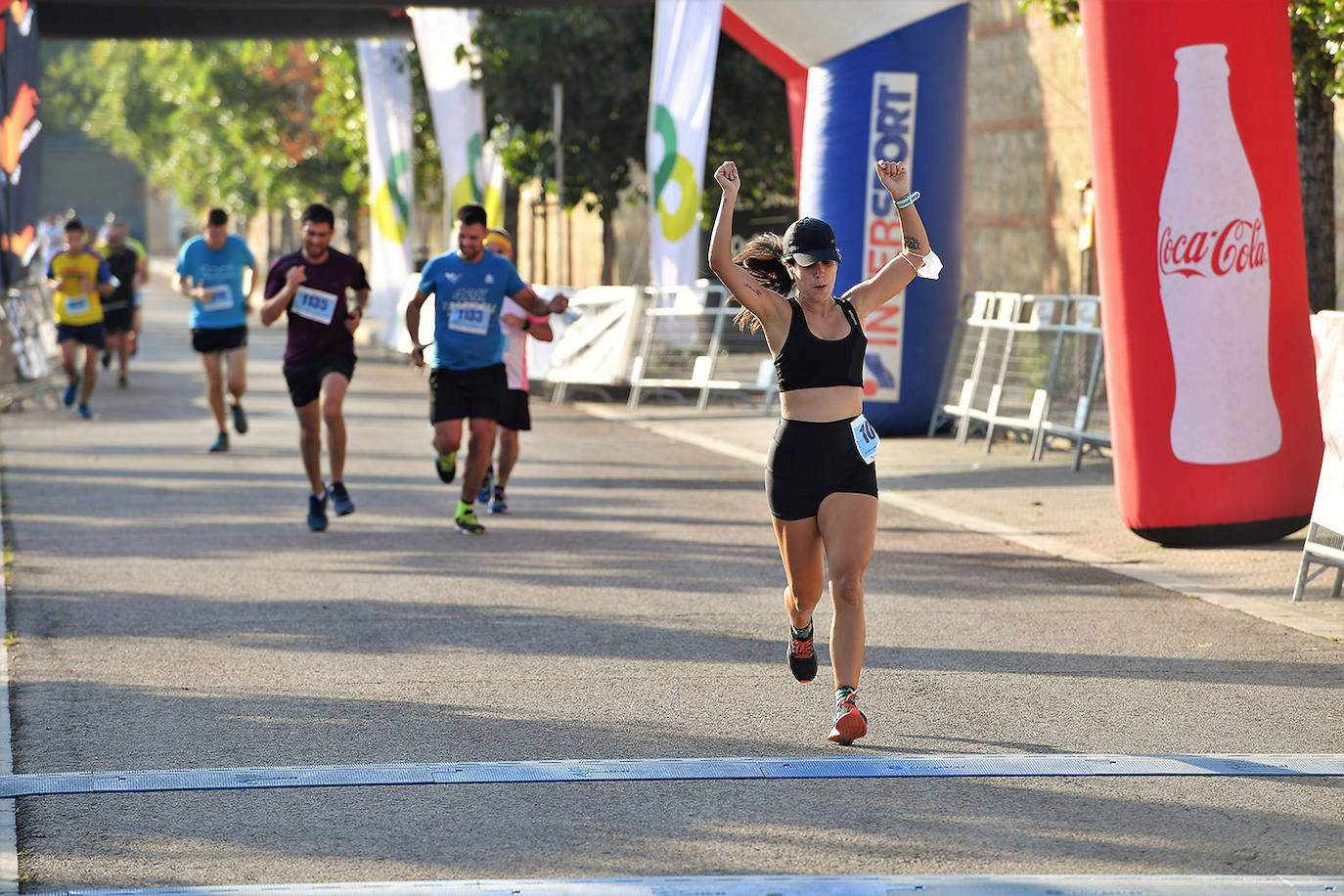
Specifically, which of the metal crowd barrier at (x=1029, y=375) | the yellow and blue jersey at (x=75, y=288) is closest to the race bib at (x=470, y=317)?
the metal crowd barrier at (x=1029, y=375)

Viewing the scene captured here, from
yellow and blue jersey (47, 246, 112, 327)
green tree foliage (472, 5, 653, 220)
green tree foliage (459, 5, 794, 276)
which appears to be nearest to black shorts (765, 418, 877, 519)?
yellow and blue jersey (47, 246, 112, 327)

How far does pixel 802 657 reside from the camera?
6465 mm

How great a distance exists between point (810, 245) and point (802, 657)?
1.52m

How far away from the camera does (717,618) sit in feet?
27.3

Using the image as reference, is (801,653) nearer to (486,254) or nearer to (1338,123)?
(486,254)

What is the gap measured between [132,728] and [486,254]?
5195 mm

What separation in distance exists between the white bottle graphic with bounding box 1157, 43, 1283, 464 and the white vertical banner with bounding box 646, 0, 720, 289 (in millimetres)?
8815

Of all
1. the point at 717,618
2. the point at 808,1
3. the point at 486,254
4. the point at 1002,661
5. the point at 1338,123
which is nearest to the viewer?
the point at 1002,661

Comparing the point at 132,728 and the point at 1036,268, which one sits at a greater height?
the point at 1036,268

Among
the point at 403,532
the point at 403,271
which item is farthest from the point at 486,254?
the point at 403,271

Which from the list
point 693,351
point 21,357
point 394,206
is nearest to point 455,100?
point 394,206

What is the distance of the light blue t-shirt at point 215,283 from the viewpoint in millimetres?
14969

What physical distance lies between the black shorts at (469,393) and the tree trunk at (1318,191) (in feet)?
18.8

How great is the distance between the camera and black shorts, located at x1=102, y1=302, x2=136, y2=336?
21.2 meters
